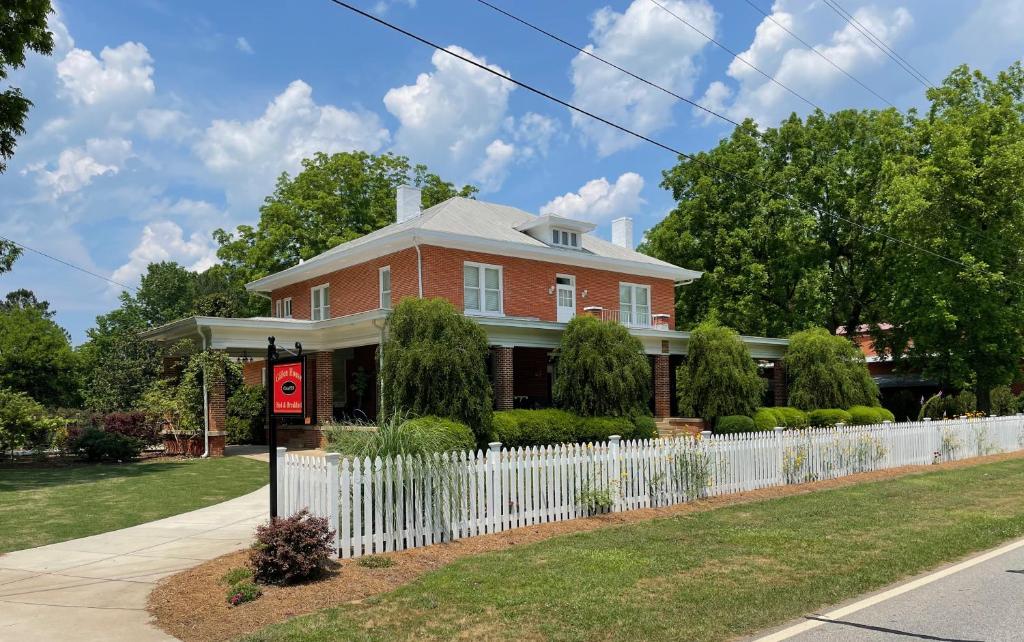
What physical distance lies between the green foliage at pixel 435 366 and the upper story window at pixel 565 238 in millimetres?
10865

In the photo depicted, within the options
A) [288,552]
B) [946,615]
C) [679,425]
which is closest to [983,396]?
[679,425]

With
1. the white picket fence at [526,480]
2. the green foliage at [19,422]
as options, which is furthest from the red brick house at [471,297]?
the white picket fence at [526,480]

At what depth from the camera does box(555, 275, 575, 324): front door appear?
29.9m

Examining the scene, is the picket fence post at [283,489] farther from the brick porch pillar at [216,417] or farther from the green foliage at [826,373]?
the green foliage at [826,373]

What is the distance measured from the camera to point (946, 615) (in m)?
6.46

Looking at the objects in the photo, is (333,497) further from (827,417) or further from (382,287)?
(827,417)

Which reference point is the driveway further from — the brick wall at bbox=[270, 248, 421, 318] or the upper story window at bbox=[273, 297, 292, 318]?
the upper story window at bbox=[273, 297, 292, 318]

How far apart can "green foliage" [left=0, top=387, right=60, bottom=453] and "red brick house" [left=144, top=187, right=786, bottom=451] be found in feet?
14.5

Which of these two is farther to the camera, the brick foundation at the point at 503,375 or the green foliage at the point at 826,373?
the green foliage at the point at 826,373

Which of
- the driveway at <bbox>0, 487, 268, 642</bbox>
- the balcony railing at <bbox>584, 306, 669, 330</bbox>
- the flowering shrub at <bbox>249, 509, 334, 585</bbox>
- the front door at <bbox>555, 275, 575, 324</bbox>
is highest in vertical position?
the front door at <bbox>555, 275, 575, 324</bbox>

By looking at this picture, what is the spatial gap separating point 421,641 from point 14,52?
61.1ft

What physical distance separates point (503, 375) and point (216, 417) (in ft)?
28.5

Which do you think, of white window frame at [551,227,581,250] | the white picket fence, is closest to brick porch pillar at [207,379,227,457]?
white window frame at [551,227,581,250]

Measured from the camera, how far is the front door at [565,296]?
98.2 ft
